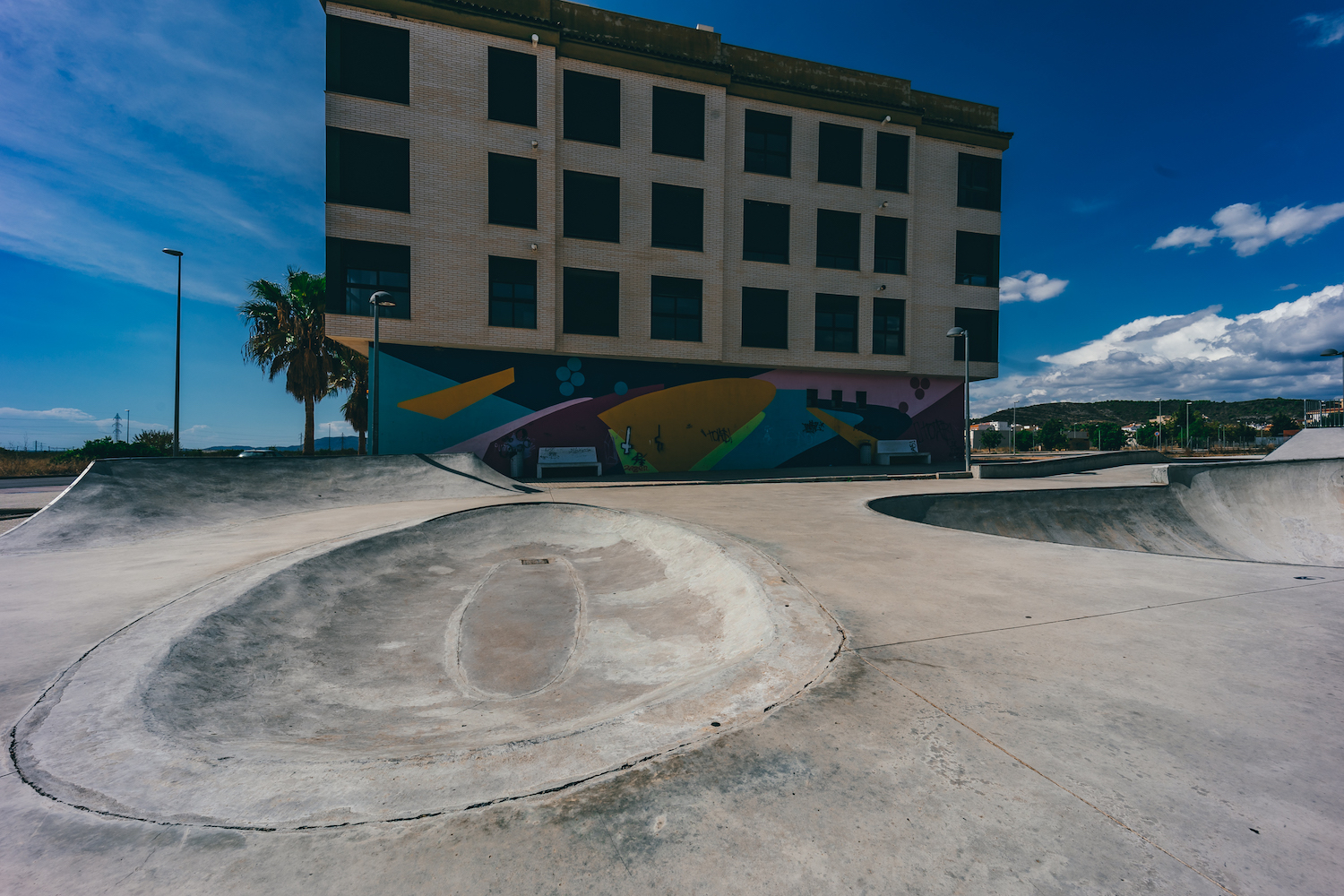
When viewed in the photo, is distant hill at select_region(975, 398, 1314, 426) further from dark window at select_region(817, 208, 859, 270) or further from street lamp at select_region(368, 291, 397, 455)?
street lamp at select_region(368, 291, 397, 455)

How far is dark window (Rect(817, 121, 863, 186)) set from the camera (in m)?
22.3

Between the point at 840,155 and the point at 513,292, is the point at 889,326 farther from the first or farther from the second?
the point at 513,292

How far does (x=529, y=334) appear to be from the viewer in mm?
18297

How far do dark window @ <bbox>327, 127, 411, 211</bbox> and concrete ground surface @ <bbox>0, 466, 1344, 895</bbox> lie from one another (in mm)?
17163

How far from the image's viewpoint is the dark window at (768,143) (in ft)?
70.3

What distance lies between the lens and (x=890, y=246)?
23.3 metres

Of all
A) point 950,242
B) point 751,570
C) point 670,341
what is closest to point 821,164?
point 950,242

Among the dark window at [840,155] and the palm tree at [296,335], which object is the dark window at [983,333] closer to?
the dark window at [840,155]

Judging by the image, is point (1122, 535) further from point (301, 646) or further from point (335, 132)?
point (335, 132)

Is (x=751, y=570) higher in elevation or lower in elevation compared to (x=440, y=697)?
higher

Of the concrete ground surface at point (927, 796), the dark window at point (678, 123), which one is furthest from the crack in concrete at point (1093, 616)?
the dark window at point (678, 123)

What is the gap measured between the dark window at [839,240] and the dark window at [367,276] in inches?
652

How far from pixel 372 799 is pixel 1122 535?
15.1m

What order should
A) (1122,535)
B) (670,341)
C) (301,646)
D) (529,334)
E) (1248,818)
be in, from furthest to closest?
(670,341), (529,334), (1122,535), (301,646), (1248,818)
